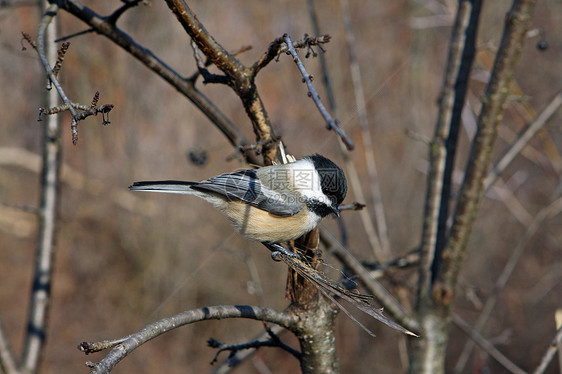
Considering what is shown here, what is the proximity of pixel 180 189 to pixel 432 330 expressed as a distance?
159cm

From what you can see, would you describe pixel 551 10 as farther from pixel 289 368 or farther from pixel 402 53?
pixel 289 368

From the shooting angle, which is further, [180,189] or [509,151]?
[509,151]

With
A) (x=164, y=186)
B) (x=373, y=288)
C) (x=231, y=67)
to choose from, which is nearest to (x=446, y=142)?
(x=373, y=288)

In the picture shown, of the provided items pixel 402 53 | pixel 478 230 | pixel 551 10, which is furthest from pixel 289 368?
pixel 551 10

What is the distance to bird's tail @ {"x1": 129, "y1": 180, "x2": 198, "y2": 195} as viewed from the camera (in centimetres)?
253

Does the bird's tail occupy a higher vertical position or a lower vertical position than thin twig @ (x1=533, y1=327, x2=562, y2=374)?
higher

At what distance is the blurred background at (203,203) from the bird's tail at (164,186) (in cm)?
380

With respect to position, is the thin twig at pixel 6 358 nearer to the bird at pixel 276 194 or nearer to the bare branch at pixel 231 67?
the bird at pixel 276 194

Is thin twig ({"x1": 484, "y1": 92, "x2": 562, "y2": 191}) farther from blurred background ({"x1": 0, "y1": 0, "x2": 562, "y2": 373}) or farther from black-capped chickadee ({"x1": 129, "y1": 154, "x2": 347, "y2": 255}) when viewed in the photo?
blurred background ({"x1": 0, "y1": 0, "x2": 562, "y2": 373})

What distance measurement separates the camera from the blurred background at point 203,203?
6.95 metres

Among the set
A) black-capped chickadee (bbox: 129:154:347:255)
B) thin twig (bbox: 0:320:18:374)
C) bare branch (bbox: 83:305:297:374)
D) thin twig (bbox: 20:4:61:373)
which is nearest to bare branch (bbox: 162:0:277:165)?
black-capped chickadee (bbox: 129:154:347:255)

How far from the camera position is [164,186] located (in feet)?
8.73

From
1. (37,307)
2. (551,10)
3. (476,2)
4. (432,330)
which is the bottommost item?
(432,330)

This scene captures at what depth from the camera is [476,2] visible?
9.41 ft
